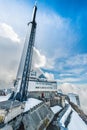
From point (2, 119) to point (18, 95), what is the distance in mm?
23955

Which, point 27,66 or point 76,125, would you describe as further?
point 27,66

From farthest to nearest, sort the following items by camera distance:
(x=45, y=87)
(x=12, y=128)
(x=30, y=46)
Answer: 1. (x=45, y=87)
2. (x=30, y=46)
3. (x=12, y=128)

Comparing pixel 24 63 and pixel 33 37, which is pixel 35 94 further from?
pixel 33 37

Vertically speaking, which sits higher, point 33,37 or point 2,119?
point 33,37

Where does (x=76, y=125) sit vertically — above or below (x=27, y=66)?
below

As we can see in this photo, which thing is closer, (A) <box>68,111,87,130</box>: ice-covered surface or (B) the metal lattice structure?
(A) <box>68,111,87,130</box>: ice-covered surface

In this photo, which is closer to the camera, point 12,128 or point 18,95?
point 12,128

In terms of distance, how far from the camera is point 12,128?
12852 mm

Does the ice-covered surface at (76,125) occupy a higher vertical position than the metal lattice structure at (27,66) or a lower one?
lower

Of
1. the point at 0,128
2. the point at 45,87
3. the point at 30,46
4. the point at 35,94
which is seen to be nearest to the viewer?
the point at 0,128

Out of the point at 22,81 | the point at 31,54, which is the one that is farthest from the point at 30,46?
the point at 22,81

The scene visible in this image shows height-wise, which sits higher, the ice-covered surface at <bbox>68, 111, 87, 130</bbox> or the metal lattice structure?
the metal lattice structure

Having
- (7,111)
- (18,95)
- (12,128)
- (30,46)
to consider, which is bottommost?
(12,128)

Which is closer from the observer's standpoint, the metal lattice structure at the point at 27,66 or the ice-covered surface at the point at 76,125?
the ice-covered surface at the point at 76,125
